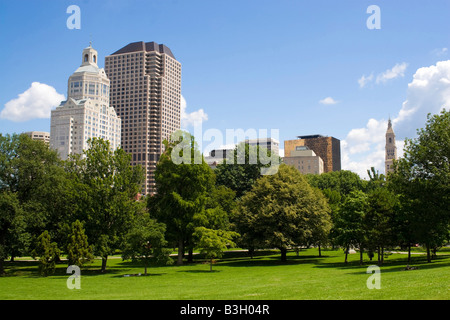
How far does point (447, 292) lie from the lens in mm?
16312

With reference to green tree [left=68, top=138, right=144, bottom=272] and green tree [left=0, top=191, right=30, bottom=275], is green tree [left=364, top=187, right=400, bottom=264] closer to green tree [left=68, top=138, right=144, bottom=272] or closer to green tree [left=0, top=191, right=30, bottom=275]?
green tree [left=68, top=138, right=144, bottom=272]

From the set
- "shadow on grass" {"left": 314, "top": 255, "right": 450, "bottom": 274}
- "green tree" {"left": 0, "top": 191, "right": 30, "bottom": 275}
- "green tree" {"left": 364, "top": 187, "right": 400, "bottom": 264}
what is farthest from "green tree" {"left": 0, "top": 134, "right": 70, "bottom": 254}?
"green tree" {"left": 364, "top": 187, "right": 400, "bottom": 264}

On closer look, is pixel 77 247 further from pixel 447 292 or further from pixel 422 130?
pixel 422 130

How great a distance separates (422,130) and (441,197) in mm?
6766

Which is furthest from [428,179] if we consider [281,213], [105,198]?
[105,198]

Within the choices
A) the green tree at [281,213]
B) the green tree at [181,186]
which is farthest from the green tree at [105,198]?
the green tree at [281,213]

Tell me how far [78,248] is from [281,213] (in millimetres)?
22873

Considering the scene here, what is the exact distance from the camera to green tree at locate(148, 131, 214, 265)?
4684 centimetres

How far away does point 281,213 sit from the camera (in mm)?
47156

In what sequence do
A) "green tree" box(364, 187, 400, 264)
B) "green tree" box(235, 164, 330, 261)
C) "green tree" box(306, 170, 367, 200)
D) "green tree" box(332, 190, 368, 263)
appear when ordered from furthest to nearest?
"green tree" box(306, 170, 367, 200), "green tree" box(235, 164, 330, 261), "green tree" box(332, 190, 368, 263), "green tree" box(364, 187, 400, 264)

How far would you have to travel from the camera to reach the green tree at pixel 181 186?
46844 millimetres

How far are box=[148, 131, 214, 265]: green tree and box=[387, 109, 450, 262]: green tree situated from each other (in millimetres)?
21579

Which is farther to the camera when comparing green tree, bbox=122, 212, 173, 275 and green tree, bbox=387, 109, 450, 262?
green tree, bbox=122, 212, 173, 275

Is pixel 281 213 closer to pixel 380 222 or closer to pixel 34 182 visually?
pixel 380 222
